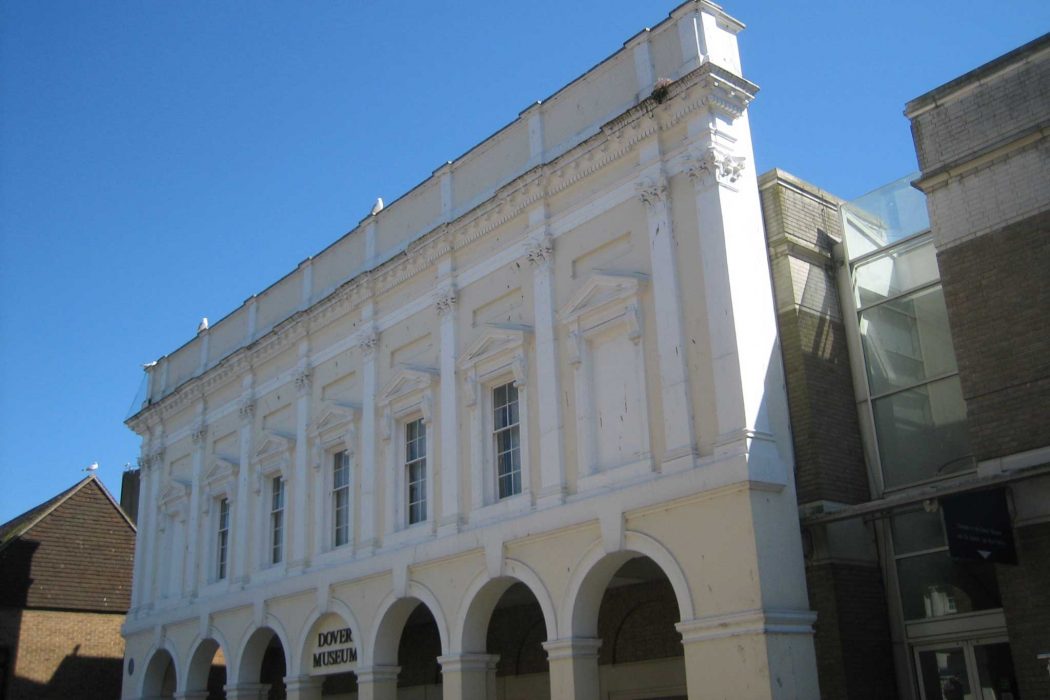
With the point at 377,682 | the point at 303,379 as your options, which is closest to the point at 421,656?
the point at 377,682

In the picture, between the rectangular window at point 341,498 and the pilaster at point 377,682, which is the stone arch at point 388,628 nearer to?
the pilaster at point 377,682

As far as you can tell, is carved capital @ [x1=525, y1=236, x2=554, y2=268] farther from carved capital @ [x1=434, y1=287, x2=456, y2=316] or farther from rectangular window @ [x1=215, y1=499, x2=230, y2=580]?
rectangular window @ [x1=215, y1=499, x2=230, y2=580]

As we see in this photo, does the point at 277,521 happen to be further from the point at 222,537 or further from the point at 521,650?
the point at 521,650

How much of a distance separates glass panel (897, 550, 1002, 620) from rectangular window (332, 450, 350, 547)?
10.1 meters

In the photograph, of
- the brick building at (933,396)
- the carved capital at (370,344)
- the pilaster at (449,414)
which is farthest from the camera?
the carved capital at (370,344)

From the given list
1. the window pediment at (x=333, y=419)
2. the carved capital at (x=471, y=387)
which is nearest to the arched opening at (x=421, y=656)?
the window pediment at (x=333, y=419)

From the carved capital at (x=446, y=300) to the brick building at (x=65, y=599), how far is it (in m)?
16.6

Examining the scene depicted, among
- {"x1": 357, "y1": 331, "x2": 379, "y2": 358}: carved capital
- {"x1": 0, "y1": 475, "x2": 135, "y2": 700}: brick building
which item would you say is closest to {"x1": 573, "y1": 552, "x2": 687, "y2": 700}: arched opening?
{"x1": 357, "y1": 331, "x2": 379, "y2": 358}: carved capital

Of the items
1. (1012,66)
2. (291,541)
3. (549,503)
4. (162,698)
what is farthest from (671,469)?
(162,698)

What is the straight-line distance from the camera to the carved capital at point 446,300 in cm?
1822

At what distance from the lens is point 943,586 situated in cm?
1426

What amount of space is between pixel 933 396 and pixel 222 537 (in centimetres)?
1571

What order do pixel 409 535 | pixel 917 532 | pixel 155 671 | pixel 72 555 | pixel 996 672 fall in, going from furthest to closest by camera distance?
1. pixel 72 555
2. pixel 155 671
3. pixel 409 535
4. pixel 917 532
5. pixel 996 672

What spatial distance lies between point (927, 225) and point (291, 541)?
42.7 feet
